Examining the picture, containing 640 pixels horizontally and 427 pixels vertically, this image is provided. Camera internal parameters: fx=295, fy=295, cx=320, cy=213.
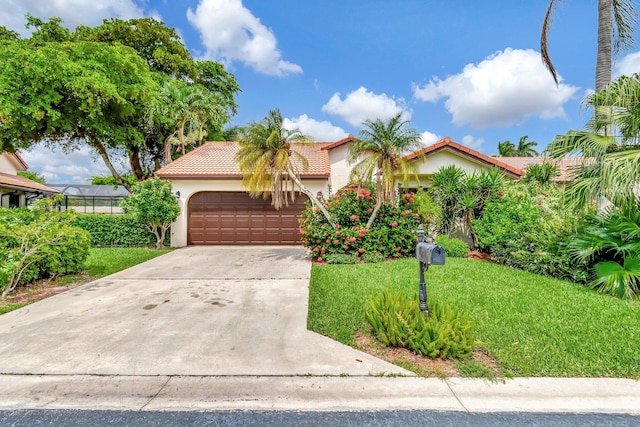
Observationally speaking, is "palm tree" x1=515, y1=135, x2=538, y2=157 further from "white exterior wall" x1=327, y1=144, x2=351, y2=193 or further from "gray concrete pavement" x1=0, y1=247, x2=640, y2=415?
"gray concrete pavement" x1=0, y1=247, x2=640, y2=415

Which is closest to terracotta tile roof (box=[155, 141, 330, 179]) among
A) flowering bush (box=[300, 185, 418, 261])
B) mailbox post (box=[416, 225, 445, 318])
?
flowering bush (box=[300, 185, 418, 261])

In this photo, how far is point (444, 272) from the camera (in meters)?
7.21

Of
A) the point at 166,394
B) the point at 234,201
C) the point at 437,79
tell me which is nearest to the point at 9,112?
the point at 234,201

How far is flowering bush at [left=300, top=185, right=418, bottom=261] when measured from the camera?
9430 mm

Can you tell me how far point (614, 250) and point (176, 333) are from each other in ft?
26.3

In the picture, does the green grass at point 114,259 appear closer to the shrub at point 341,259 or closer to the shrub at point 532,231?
the shrub at point 341,259

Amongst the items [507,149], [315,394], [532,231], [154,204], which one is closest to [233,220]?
[154,204]

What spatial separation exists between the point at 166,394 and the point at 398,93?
13266mm

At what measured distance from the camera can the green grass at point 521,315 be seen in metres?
3.16

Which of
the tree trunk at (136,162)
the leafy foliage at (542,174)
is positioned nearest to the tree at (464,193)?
the leafy foliage at (542,174)

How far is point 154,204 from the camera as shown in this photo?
37.4 feet

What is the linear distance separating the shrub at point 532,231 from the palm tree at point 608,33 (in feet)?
10.6

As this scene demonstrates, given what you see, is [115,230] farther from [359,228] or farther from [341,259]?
[359,228]

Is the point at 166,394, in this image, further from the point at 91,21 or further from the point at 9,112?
the point at 91,21
